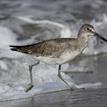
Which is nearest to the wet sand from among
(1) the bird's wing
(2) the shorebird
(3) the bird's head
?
(2) the shorebird

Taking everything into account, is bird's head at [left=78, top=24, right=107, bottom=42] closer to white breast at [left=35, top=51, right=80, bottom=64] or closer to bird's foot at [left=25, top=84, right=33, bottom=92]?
white breast at [left=35, top=51, right=80, bottom=64]

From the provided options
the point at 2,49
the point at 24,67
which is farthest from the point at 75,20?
the point at 24,67

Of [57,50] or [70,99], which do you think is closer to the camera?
[70,99]

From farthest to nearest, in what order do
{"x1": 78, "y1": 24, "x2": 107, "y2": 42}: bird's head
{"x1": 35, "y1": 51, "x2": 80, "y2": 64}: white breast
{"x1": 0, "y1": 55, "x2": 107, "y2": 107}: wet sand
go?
1. {"x1": 78, "y1": 24, "x2": 107, "y2": 42}: bird's head
2. {"x1": 35, "y1": 51, "x2": 80, "y2": 64}: white breast
3. {"x1": 0, "y1": 55, "x2": 107, "y2": 107}: wet sand

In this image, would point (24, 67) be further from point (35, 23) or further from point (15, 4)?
point (15, 4)

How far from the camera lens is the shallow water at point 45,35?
8.67 meters

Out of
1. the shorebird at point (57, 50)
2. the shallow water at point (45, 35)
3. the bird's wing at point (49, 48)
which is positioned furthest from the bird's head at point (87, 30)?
the shallow water at point (45, 35)

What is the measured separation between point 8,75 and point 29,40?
2464mm

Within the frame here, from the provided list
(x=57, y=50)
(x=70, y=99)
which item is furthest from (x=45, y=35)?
(x=70, y=99)

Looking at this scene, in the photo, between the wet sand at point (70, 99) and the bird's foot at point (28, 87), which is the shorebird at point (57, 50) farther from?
the wet sand at point (70, 99)

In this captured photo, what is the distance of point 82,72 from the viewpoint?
31.1 ft

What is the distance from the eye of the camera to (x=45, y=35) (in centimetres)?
1176

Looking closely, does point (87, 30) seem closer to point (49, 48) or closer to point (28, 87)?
point (49, 48)

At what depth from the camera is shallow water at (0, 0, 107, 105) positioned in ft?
28.5
